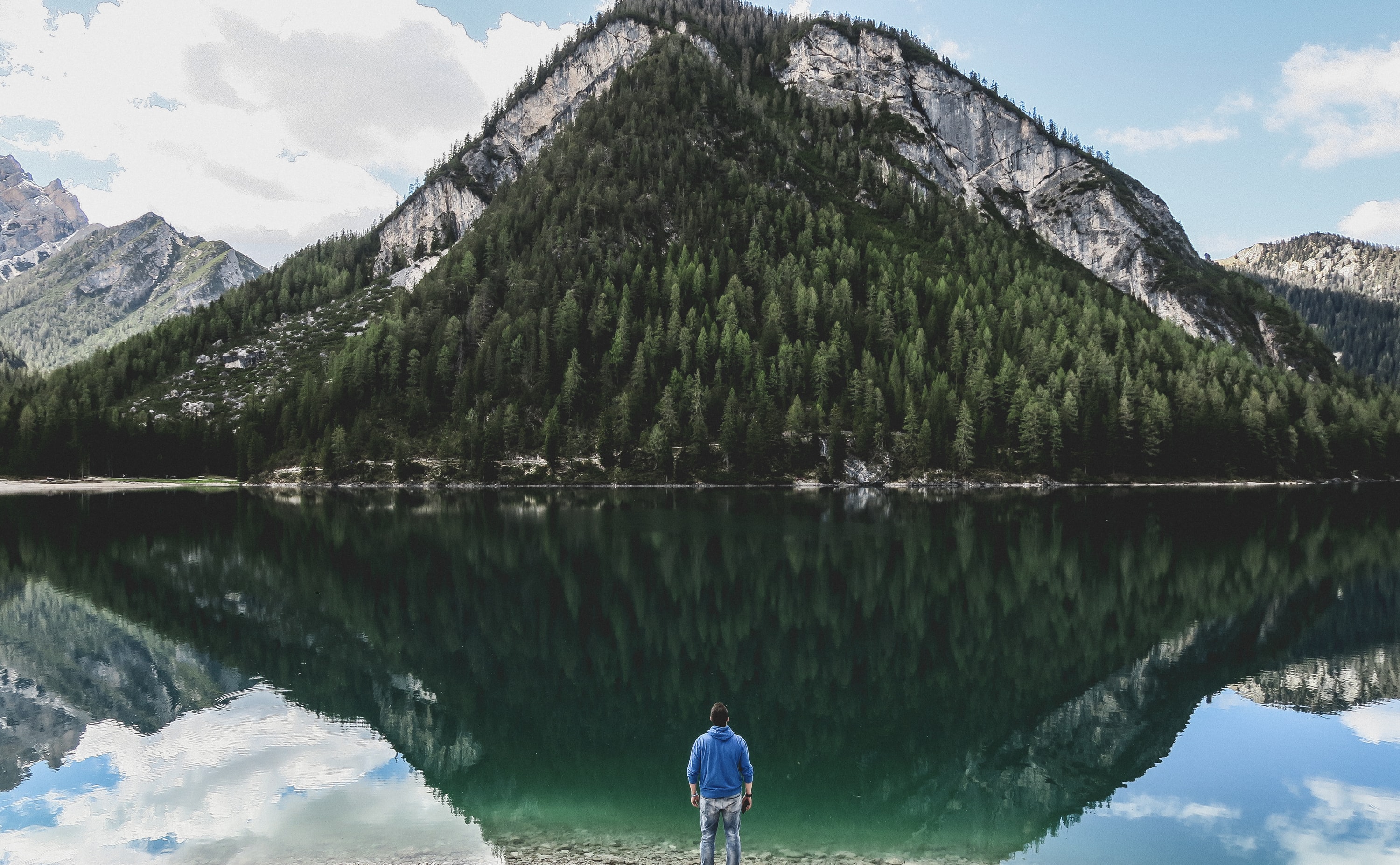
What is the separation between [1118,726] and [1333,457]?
157638mm

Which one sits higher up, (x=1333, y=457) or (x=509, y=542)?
(x=1333, y=457)

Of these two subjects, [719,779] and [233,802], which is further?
[233,802]

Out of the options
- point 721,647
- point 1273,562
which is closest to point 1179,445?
point 1273,562

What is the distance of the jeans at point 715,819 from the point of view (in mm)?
12773

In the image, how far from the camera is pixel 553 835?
15734mm

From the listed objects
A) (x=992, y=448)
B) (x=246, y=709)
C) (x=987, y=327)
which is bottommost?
(x=246, y=709)

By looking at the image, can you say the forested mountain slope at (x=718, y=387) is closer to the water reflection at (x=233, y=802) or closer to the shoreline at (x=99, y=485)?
the shoreline at (x=99, y=485)

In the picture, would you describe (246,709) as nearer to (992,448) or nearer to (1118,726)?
(1118,726)

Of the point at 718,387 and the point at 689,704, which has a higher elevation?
the point at 718,387

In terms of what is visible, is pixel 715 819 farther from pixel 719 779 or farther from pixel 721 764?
pixel 721 764

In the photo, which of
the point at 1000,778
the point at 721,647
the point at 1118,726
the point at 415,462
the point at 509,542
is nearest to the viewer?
the point at 1000,778

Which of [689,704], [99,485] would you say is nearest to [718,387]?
[99,485]

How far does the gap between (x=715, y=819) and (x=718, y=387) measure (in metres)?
134

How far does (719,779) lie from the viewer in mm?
12750
